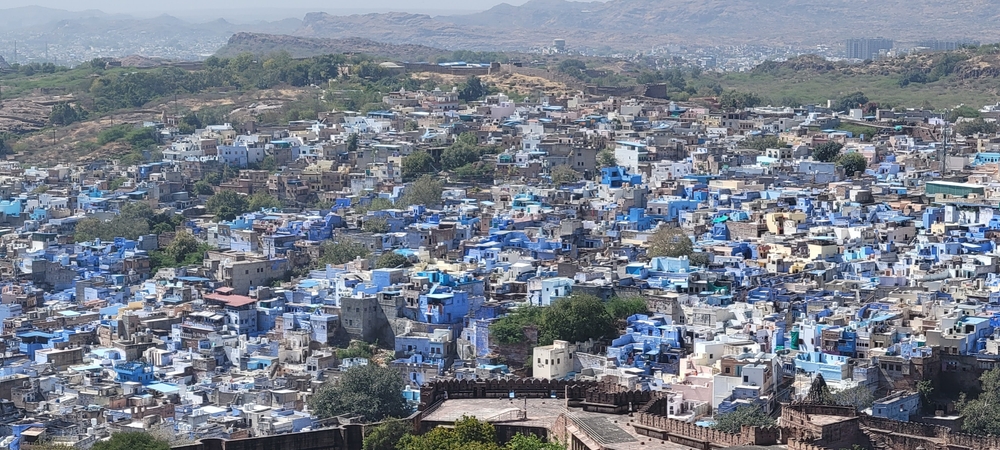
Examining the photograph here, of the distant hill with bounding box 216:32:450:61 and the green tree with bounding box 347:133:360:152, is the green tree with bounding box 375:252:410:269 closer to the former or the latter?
the green tree with bounding box 347:133:360:152

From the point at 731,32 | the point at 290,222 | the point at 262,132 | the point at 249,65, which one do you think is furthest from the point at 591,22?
the point at 290,222

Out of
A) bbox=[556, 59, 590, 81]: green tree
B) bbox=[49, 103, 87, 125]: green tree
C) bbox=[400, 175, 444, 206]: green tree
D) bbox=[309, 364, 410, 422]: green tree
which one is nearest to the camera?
bbox=[309, 364, 410, 422]: green tree

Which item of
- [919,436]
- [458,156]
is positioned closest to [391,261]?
[458,156]

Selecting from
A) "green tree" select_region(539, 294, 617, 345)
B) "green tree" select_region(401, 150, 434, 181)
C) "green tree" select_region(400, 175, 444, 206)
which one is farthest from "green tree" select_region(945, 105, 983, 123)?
"green tree" select_region(539, 294, 617, 345)

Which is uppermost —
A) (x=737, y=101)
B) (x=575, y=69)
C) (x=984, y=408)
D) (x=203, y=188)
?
(x=984, y=408)

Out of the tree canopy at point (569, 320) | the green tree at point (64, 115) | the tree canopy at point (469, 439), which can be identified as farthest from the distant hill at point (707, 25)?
the tree canopy at point (469, 439)

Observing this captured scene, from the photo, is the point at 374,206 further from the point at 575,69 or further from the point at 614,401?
the point at 575,69
